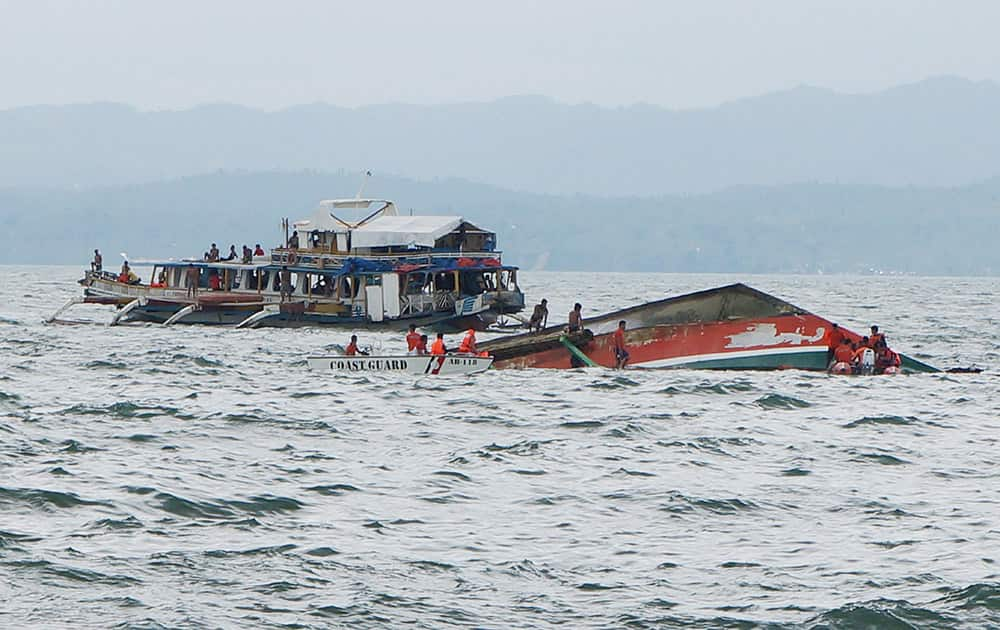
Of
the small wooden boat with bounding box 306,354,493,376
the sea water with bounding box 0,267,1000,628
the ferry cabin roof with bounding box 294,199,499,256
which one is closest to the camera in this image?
the sea water with bounding box 0,267,1000,628

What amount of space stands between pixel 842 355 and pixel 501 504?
2200cm

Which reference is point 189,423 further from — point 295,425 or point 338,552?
point 338,552

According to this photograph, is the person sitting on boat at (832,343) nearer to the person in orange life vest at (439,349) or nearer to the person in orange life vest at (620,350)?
the person in orange life vest at (620,350)

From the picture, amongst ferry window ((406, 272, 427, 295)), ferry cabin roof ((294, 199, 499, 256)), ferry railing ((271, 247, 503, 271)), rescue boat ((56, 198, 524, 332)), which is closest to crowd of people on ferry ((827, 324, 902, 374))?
rescue boat ((56, 198, 524, 332))

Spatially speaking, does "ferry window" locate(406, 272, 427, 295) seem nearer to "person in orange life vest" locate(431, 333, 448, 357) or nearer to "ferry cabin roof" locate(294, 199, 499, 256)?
"ferry cabin roof" locate(294, 199, 499, 256)

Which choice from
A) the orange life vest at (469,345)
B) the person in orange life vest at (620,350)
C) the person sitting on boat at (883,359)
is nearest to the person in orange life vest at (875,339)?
the person sitting on boat at (883,359)

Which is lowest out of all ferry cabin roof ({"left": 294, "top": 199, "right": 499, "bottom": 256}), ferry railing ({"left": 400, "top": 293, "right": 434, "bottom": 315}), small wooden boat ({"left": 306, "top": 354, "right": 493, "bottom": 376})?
small wooden boat ({"left": 306, "top": 354, "right": 493, "bottom": 376})

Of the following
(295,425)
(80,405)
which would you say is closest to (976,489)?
(295,425)

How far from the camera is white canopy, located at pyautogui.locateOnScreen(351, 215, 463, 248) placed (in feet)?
217

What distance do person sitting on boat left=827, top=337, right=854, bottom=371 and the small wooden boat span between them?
978cm

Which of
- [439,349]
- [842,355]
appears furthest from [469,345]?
[842,355]

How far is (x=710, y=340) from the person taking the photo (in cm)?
4222

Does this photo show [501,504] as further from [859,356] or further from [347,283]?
[347,283]

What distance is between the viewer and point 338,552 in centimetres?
1828
